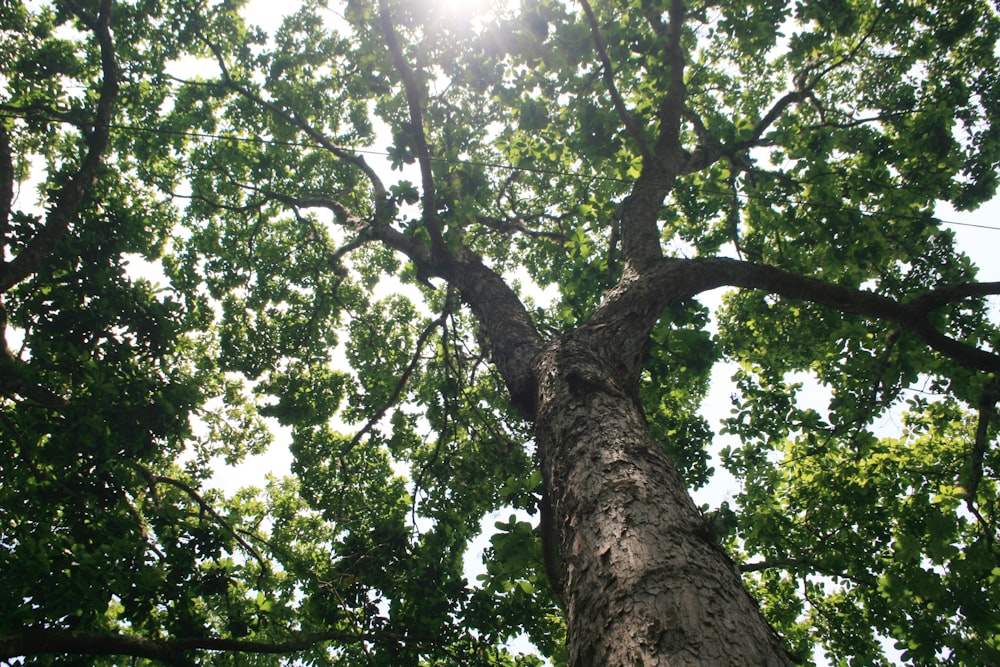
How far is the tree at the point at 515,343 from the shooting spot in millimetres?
3150

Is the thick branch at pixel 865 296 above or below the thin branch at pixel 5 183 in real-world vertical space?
below

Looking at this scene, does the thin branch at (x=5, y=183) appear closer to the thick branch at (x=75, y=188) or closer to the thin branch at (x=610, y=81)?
the thick branch at (x=75, y=188)

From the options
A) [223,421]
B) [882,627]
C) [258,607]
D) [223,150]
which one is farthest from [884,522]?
[223,150]

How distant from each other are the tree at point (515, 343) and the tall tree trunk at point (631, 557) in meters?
0.01

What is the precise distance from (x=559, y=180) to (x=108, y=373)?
6593mm

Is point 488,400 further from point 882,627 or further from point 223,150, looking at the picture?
point 223,150

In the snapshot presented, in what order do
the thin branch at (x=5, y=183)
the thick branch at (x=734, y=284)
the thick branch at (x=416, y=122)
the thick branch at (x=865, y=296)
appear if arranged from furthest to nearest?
the thin branch at (x=5, y=183), the thick branch at (x=416, y=122), the thick branch at (x=865, y=296), the thick branch at (x=734, y=284)

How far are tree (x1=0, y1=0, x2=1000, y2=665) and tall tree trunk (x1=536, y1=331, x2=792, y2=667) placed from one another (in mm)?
14

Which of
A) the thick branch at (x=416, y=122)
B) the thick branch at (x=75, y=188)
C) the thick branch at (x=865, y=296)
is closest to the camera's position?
the thick branch at (x=865, y=296)

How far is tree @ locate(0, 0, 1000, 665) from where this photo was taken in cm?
315

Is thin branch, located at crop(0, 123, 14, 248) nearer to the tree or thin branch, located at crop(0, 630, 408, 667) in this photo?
the tree

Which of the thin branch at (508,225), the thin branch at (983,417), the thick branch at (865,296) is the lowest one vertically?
the thin branch at (983,417)

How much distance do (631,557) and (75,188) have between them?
6293mm

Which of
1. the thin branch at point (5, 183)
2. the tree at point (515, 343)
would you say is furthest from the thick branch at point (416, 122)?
the thin branch at point (5, 183)
